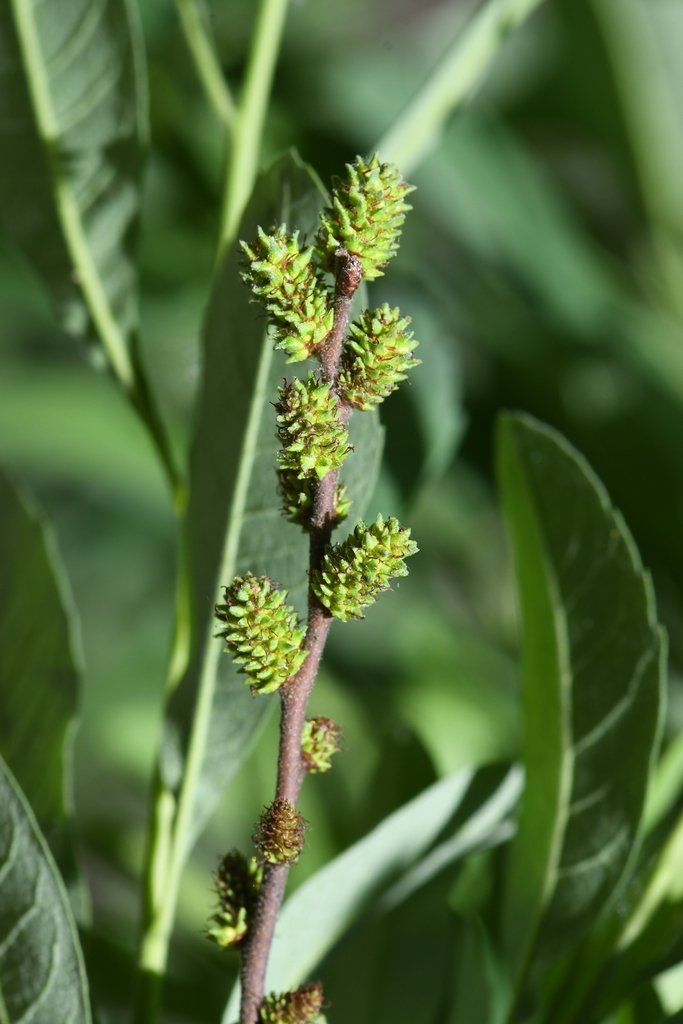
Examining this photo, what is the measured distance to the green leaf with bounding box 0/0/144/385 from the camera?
362mm

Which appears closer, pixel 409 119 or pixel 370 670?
pixel 409 119

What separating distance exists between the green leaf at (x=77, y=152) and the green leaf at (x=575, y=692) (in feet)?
0.47

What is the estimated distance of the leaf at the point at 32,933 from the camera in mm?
254

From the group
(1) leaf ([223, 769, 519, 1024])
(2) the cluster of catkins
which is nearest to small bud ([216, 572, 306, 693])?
(2) the cluster of catkins

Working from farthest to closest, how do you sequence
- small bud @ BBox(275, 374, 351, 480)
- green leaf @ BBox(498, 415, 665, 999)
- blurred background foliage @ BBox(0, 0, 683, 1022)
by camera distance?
blurred background foliage @ BBox(0, 0, 683, 1022), green leaf @ BBox(498, 415, 665, 999), small bud @ BBox(275, 374, 351, 480)

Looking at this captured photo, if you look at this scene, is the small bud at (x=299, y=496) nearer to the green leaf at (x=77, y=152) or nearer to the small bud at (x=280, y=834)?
the small bud at (x=280, y=834)

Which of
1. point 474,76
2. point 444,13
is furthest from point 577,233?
point 474,76

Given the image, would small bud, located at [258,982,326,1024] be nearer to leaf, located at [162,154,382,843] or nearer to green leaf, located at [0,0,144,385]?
leaf, located at [162,154,382,843]

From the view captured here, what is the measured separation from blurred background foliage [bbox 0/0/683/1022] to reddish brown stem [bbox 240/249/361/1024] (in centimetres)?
18

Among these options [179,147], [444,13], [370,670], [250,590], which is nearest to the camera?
[250,590]

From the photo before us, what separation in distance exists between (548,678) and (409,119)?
0.59ft

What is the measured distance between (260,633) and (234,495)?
0.29 ft

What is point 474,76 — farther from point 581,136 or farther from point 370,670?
point 581,136

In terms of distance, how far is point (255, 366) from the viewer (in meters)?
0.30
